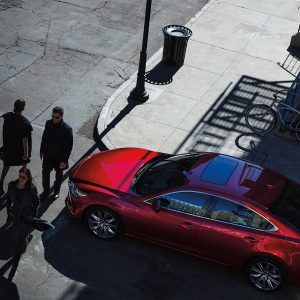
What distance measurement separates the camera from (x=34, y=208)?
8391mm

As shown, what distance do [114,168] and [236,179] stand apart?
2.12 meters

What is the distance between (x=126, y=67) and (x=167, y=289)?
25.3 ft

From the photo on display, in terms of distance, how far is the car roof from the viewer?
8.56m

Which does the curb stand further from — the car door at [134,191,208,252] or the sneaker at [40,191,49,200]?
the car door at [134,191,208,252]

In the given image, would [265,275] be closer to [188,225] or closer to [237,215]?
[237,215]

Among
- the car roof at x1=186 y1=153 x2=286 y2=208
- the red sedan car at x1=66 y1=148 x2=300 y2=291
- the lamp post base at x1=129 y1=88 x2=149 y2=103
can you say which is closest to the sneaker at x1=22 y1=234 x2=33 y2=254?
the red sedan car at x1=66 y1=148 x2=300 y2=291

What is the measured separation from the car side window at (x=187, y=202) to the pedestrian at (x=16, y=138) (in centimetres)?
263

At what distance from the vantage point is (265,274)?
861 centimetres

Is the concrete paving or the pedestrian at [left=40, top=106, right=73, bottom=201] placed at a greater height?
the pedestrian at [left=40, top=106, right=73, bottom=201]

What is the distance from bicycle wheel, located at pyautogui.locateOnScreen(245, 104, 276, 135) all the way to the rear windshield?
3766mm

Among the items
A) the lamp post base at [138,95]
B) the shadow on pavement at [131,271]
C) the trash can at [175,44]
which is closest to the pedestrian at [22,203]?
the shadow on pavement at [131,271]

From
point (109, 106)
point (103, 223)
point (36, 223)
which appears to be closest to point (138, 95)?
point (109, 106)

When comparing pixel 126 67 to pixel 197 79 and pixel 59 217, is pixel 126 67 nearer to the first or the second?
pixel 197 79

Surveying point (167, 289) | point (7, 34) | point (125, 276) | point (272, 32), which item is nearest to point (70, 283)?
point (125, 276)
